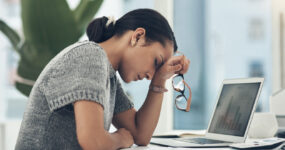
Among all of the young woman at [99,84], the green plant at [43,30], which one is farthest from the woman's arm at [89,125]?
the green plant at [43,30]

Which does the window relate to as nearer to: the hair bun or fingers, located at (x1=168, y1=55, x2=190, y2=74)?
fingers, located at (x1=168, y1=55, x2=190, y2=74)

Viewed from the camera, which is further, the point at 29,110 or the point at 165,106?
the point at 165,106

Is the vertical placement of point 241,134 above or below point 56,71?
below

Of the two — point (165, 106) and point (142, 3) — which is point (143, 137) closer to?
point (165, 106)

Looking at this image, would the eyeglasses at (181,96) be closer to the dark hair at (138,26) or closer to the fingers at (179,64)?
the fingers at (179,64)

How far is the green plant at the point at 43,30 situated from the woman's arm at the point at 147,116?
3.04 feet

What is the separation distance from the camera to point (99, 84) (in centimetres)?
97

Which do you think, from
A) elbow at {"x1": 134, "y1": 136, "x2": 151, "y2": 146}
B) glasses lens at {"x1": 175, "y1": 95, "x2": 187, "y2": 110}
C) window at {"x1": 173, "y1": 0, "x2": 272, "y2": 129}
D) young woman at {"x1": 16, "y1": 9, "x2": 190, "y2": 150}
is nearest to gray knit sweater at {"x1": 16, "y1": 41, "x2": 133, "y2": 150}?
young woman at {"x1": 16, "y1": 9, "x2": 190, "y2": 150}

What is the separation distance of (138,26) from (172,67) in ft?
0.64

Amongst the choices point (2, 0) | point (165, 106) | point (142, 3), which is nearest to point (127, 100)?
point (165, 106)

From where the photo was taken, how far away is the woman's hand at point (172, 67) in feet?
4.18

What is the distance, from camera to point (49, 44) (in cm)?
219

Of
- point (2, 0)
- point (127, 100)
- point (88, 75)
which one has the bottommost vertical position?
point (127, 100)

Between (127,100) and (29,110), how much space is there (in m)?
0.46
